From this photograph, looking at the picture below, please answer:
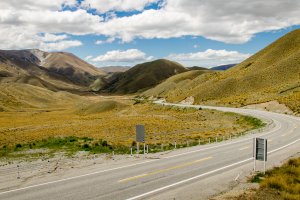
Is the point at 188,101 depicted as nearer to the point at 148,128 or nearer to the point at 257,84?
the point at 257,84

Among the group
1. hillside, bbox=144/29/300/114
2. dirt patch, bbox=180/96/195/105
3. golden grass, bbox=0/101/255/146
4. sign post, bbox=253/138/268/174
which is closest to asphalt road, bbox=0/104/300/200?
sign post, bbox=253/138/268/174

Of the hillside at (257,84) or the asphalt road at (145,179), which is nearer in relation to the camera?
the asphalt road at (145,179)

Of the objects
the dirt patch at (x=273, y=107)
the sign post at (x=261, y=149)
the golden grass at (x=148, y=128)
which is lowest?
the golden grass at (x=148, y=128)

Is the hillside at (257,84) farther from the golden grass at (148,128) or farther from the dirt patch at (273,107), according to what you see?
the golden grass at (148,128)

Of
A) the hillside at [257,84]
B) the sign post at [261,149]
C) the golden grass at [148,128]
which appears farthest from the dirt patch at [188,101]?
the sign post at [261,149]

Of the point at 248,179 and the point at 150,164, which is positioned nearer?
the point at 248,179

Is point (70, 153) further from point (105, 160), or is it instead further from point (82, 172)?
point (82, 172)

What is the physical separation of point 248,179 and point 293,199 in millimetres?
4409

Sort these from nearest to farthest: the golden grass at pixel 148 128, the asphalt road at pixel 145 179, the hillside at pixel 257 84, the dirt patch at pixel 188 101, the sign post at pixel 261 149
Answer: the asphalt road at pixel 145 179 < the sign post at pixel 261 149 < the golden grass at pixel 148 128 < the hillside at pixel 257 84 < the dirt patch at pixel 188 101

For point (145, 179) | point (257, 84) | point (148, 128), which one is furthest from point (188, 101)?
point (145, 179)

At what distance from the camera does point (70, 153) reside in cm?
2920

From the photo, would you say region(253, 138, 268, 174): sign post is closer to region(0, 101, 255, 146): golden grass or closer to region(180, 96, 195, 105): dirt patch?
region(0, 101, 255, 146): golden grass

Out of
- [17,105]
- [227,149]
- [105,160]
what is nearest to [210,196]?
[105,160]

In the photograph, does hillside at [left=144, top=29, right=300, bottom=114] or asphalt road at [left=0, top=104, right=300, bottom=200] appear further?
hillside at [left=144, top=29, right=300, bottom=114]
